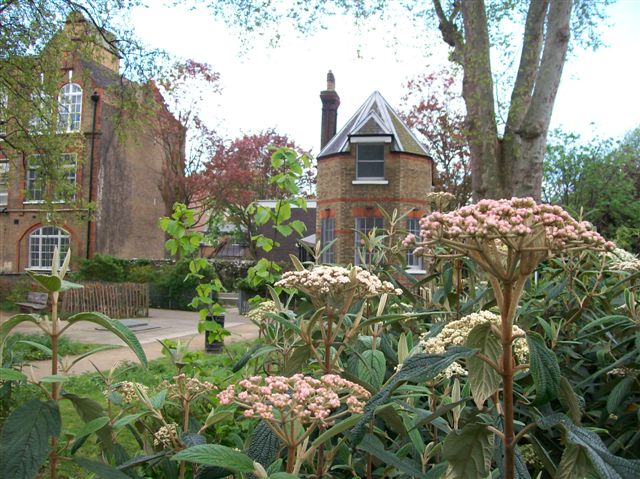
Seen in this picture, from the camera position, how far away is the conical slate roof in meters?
24.4

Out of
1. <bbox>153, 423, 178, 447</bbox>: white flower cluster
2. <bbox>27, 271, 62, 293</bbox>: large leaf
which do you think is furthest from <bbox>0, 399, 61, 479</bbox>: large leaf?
<bbox>153, 423, 178, 447</bbox>: white flower cluster

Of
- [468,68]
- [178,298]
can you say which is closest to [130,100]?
[468,68]

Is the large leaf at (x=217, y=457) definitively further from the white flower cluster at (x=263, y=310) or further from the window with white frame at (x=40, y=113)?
the window with white frame at (x=40, y=113)

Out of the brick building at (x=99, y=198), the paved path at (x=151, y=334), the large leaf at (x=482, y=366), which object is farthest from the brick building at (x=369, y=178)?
the large leaf at (x=482, y=366)

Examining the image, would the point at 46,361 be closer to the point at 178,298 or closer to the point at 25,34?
the point at 25,34

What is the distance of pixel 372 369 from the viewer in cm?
157

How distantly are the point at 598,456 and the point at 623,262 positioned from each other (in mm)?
1868

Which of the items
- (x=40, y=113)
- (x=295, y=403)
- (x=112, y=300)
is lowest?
(x=112, y=300)

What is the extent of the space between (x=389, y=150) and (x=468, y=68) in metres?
15.7

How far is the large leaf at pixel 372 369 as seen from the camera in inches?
60.4

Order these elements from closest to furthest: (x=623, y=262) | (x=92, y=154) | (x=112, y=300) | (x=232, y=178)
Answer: (x=623, y=262) < (x=112, y=300) < (x=92, y=154) < (x=232, y=178)

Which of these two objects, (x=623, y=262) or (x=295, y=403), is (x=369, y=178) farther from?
(x=295, y=403)

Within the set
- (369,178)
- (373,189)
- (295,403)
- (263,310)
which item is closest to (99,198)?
(369,178)

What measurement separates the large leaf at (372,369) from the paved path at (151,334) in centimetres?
674
